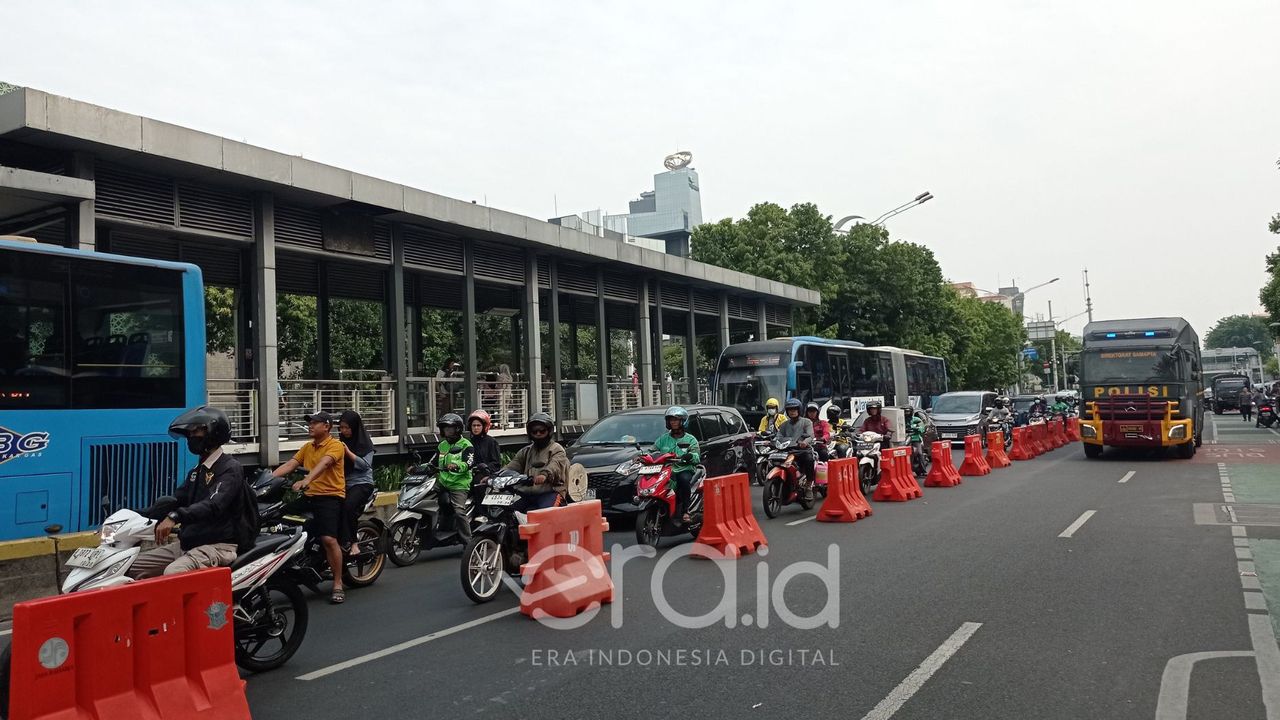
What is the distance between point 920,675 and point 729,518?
4761 mm

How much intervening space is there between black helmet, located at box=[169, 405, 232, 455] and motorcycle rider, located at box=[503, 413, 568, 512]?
3.01 metres

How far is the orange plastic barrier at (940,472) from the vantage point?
58.7ft

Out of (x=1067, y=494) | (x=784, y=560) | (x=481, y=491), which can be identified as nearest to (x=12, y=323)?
(x=481, y=491)

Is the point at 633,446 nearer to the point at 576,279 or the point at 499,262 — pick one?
the point at 499,262

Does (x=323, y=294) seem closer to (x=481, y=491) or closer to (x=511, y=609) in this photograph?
(x=481, y=491)

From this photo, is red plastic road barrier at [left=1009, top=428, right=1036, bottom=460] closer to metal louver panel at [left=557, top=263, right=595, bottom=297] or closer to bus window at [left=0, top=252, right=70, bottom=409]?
metal louver panel at [left=557, top=263, right=595, bottom=297]

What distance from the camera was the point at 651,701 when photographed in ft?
17.3

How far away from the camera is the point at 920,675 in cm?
564

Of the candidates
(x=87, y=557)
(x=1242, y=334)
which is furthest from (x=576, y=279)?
(x=1242, y=334)

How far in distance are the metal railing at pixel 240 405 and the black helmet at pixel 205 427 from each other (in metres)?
9.44

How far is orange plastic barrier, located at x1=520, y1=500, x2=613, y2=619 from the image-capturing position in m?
7.39

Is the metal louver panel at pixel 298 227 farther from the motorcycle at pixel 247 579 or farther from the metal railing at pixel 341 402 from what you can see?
the motorcycle at pixel 247 579

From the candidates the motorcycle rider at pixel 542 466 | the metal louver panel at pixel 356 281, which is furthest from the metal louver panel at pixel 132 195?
the motorcycle rider at pixel 542 466

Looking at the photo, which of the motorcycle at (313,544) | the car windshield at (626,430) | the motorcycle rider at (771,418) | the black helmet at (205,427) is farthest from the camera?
the motorcycle rider at (771,418)
